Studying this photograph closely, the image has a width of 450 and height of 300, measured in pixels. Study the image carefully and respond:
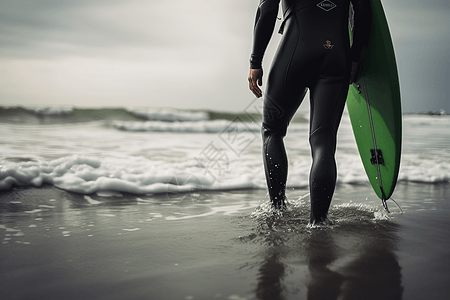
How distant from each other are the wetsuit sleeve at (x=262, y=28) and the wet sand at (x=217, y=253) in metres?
0.92

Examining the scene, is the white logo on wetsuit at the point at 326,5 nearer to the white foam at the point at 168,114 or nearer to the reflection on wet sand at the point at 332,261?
the reflection on wet sand at the point at 332,261

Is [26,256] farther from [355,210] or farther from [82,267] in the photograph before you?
[355,210]

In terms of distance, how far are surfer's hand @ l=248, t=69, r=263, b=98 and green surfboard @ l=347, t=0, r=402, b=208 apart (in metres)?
0.65

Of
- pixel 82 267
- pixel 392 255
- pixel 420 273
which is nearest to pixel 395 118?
pixel 392 255

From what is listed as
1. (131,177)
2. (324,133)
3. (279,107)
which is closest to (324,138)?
(324,133)

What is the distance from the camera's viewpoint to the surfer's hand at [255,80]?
2.02 m

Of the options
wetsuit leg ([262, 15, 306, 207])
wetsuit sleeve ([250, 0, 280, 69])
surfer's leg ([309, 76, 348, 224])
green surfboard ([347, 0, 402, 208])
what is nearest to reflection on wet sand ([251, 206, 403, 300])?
surfer's leg ([309, 76, 348, 224])

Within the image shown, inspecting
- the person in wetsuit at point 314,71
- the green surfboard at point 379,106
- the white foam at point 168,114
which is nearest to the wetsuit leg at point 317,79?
the person in wetsuit at point 314,71

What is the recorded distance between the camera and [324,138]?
1.84m

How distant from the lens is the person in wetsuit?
5.97 feet

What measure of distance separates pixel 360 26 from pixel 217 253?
4.94ft

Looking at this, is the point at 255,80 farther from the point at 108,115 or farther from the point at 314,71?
the point at 108,115

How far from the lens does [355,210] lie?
2.28m

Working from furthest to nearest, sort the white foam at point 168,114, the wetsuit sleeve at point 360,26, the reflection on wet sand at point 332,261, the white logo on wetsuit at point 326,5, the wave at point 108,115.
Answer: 1. the white foam at point 168,114
2. the wave at point 108,115
3. the wetsuit sleeve at point 360,26
4. the white logo on wetsuit at point 326,5
5. the reflection on wet sand at point 332,261
